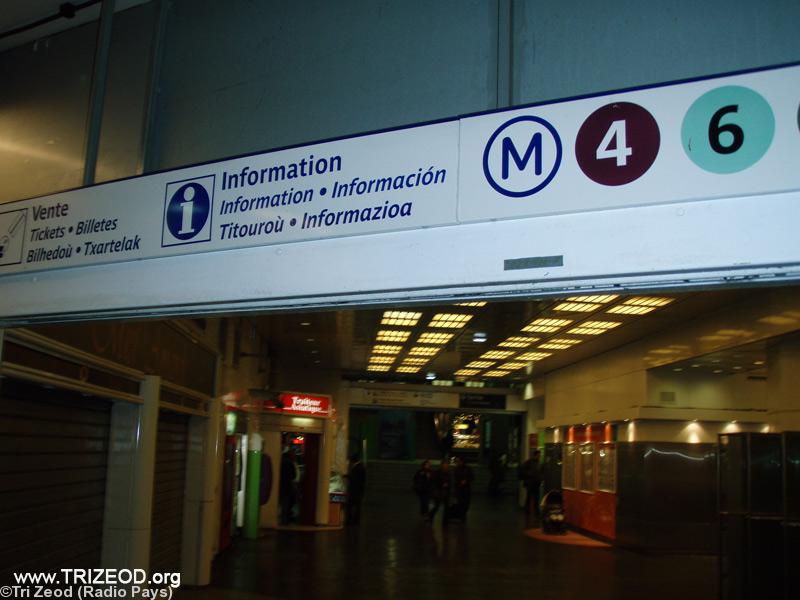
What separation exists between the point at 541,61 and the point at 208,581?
8041mm

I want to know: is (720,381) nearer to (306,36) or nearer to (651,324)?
(651,324)

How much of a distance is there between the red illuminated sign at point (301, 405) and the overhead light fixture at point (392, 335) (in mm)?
2147

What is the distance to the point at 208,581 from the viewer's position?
9461 millimetres

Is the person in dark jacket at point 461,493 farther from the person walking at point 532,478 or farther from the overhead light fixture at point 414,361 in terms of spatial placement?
the overhead light fixture at point 414,361

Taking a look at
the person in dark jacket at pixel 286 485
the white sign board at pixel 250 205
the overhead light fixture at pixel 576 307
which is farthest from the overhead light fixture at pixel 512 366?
the white sign board at pixel 250 205

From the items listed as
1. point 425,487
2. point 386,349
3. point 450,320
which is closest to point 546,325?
point 450,320

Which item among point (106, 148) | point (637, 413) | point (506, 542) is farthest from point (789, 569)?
point (106, 148)

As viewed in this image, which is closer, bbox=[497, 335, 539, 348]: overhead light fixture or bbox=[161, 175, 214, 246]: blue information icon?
bbox=[161, 175, 214, 246]: blue information icon

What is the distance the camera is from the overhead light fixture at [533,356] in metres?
17.5

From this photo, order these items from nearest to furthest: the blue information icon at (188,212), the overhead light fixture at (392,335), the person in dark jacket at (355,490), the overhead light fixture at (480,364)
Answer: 1. the blue information icon at (188,212)
2. the overhead light fixture at (392,335)
3. the person in dark jacket at (355,490)
4. the overhead light fixture at (480,364)

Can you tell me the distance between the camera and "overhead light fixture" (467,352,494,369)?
19562mm

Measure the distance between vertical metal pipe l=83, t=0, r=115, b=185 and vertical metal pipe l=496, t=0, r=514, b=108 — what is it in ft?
7.65

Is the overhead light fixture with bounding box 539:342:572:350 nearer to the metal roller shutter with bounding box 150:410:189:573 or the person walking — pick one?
the person walking

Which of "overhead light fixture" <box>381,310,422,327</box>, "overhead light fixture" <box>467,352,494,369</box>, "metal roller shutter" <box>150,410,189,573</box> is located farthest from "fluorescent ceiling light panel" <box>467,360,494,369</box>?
"metal roller shutter" <box>150,410,189,573</box>
